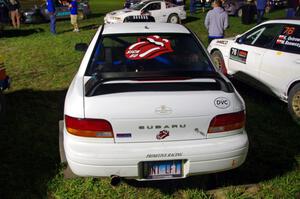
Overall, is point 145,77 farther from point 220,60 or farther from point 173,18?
point 173,18

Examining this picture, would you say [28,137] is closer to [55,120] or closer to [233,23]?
[55,120]

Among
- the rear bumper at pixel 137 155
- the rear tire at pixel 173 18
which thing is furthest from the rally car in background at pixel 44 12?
the rear bumper at pixel 137 155

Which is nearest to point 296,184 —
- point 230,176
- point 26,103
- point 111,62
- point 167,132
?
point 230,176

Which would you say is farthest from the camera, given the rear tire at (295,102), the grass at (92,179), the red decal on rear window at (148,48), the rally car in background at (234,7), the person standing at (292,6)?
the rally car in background at (234,7)

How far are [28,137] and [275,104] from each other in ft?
13.1

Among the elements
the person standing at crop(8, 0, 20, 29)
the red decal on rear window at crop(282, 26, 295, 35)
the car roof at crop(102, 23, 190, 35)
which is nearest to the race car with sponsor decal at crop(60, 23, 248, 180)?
the car roof at crop(102, 23, 190, 35)

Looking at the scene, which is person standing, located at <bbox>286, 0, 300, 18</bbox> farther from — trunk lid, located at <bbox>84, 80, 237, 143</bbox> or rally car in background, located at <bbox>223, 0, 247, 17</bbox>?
trunk lid, located at <bbox>84, 80, 237, 143</bbox>

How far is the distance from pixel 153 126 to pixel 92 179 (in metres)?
1.22

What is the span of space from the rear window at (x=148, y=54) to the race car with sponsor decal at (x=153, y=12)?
11804 millimetres

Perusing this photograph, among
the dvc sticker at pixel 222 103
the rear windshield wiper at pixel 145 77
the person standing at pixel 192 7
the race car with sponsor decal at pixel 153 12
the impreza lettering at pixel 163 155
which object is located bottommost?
the person standing at pixel 192 7

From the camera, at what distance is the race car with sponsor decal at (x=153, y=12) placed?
15633 millimetres

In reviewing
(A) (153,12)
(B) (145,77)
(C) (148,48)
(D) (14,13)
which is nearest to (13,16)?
(D) (14,13)

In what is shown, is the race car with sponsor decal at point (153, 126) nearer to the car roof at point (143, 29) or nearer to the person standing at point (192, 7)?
the car roof at point (143, 29)

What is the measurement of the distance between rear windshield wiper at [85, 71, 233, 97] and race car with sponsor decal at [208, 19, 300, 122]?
2447 millimetres
